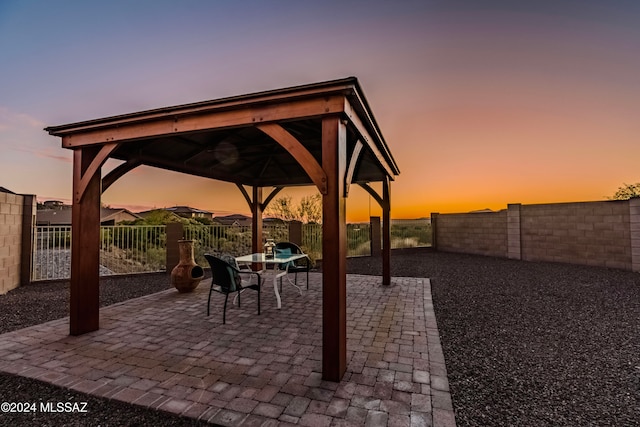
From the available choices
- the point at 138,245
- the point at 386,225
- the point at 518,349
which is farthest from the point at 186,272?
the point at 518,349

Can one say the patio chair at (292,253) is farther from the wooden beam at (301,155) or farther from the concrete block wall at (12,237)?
the concrete block wall at (12,237)

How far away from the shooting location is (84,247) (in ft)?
10.9

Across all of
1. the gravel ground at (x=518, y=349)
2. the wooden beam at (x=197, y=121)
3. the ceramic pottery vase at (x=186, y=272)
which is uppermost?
the wooden beam at (x=197, y=121)

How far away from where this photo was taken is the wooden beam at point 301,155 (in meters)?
2.33

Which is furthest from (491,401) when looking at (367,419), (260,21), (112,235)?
(112,235)

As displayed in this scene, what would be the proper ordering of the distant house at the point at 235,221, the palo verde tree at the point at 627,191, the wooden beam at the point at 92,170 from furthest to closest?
1. the palo verde tree at the point at 627,191
2. the distant house at the point at 235,221
3. the wooden beam at the point at 92,170

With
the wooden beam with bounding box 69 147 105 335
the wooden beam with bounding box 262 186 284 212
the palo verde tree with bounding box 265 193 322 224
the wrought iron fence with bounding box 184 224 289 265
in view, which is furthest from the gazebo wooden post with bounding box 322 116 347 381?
the palo verde tree with bounding box 265 193 322 224

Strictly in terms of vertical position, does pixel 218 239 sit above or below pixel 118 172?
below

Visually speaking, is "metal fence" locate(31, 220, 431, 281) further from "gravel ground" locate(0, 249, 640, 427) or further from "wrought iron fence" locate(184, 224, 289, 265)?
"gravel ground" locate(0, 249, 640, 427)

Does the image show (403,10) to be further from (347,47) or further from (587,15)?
(587,15)

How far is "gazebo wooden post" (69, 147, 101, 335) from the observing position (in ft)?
10.7

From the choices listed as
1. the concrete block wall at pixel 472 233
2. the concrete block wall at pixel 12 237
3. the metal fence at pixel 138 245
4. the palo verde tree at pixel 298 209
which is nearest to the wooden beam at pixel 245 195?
the metal fence at pixel 138 245

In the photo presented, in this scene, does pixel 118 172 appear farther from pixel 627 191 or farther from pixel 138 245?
pixel 627 191

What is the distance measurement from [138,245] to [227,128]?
6309 millimetres
